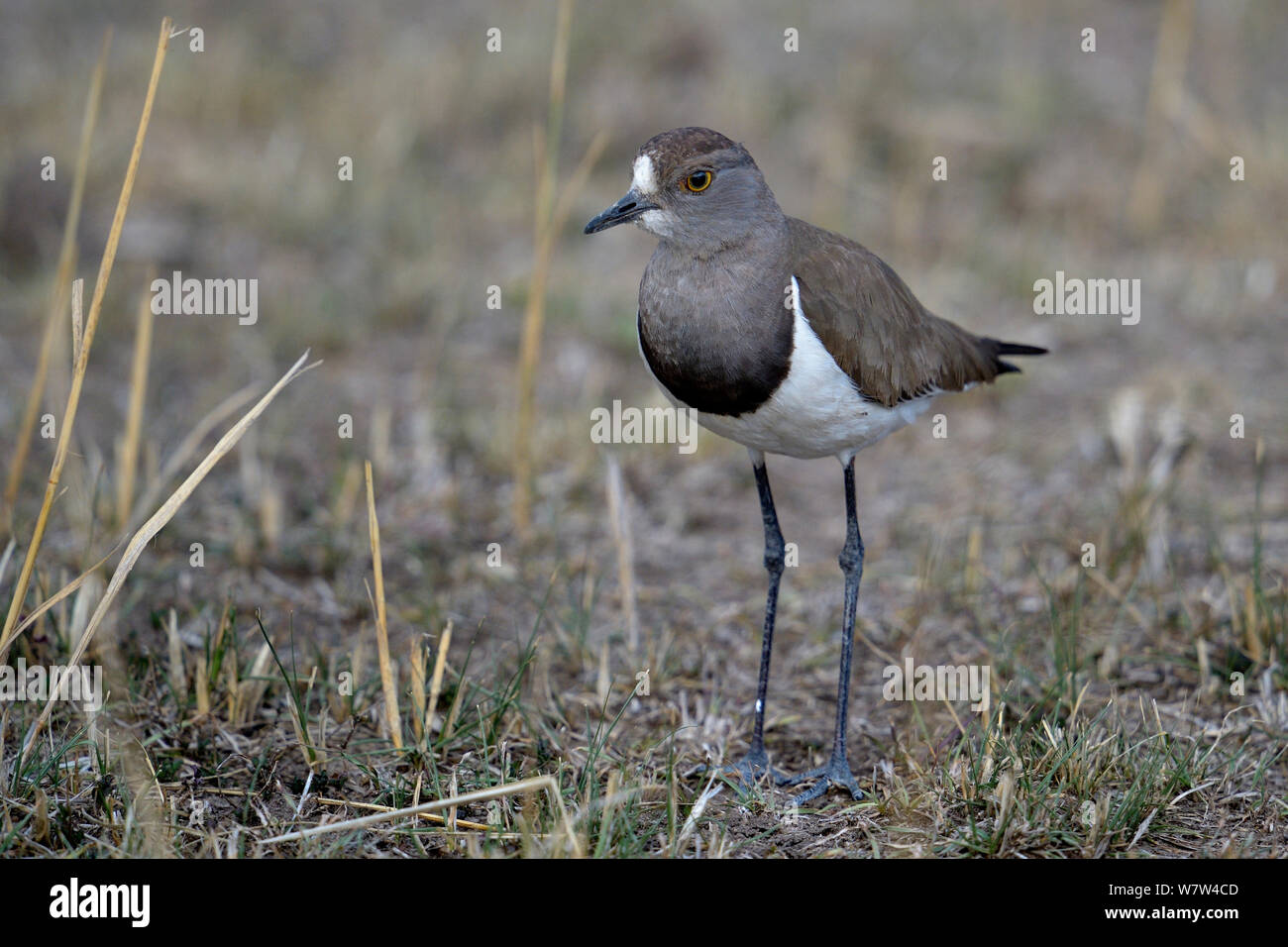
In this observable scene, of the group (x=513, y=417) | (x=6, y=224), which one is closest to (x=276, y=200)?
(x=6, y=224)

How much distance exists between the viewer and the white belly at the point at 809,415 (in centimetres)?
333

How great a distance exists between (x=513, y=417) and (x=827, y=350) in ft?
8.94

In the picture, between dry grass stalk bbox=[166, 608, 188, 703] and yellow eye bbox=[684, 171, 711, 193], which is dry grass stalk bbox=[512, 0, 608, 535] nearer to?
yellow eye bbox=[684, 171, 711, 193]

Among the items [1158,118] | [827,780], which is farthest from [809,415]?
[1158,118]

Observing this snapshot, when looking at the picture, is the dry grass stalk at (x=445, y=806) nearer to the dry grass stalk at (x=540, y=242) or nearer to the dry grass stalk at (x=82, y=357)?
the dry grass stalk at (x=82, y=357)

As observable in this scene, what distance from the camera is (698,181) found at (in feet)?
11.2

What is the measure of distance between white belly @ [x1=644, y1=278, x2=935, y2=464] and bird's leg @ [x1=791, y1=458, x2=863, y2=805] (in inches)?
7.1

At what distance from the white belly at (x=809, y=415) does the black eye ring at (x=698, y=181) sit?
39cm

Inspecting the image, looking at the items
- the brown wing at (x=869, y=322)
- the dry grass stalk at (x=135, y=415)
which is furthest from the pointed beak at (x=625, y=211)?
the dry grass stalk at (x=135, y=415)

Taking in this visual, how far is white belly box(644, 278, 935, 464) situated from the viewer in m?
3.33

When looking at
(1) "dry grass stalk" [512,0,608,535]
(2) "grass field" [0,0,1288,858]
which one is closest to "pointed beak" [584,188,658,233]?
(1) "dry grass stalk" [512,0,608,535]

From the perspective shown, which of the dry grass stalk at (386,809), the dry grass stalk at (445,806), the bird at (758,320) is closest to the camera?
the dry grass stalk at (445,806)

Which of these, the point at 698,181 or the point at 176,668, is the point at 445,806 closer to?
→ the point at 176,668
